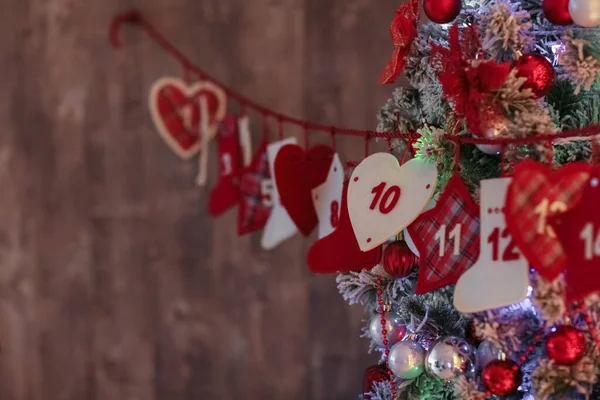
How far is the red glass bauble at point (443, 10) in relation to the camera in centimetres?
78

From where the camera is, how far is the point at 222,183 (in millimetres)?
1452

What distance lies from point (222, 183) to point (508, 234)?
0.89 m

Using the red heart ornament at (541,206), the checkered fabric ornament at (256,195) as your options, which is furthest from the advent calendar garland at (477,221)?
the checkered fabric ornament at (256,195)

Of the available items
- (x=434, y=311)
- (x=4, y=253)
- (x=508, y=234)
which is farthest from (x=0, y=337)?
(x=508, y=234)

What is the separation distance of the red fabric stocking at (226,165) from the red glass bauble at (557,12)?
83 centimetres

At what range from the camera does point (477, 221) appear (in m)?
0.71

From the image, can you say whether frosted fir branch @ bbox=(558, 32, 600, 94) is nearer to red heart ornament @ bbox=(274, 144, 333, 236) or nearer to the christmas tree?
the christmas tree

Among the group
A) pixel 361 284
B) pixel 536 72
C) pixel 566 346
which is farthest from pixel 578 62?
pixel 361 284

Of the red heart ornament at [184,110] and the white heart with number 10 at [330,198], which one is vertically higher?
the red heart ornament at [184,110]

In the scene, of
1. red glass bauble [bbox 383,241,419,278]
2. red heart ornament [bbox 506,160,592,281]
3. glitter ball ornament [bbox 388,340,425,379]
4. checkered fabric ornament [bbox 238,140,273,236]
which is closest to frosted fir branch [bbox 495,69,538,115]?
red heart ornament [bbox 506,160,592,281]

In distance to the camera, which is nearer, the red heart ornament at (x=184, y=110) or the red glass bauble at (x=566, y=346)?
the red glass bauble at (x=566, y=346)

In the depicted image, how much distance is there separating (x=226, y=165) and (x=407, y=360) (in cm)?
77

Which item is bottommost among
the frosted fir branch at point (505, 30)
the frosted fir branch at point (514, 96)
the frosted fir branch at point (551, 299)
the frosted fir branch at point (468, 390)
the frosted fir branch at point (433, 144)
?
the frosted fir branch at point (468, 390)

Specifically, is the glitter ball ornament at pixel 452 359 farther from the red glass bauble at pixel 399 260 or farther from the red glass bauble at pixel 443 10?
the red glass bauble at pixel 443 10
